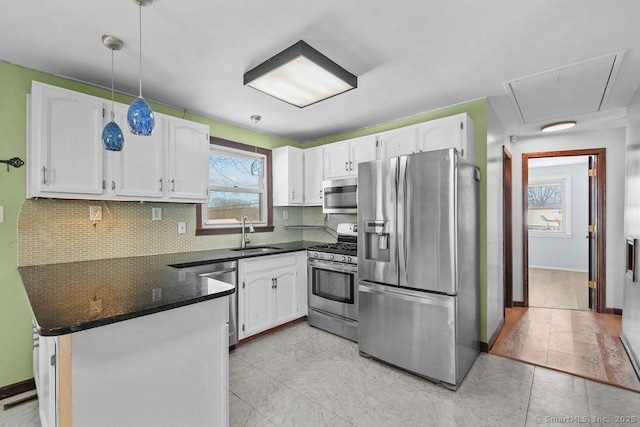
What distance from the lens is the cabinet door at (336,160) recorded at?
11.6ft

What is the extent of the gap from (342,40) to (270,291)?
7.81ft

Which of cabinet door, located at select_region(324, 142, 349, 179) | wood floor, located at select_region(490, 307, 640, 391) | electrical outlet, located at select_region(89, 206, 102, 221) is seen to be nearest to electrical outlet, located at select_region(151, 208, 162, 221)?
electrical outlet, located at select_region(89, 206, 102, 221)

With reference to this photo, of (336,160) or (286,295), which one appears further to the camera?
(336,160)

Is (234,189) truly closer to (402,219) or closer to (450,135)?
(402,219)

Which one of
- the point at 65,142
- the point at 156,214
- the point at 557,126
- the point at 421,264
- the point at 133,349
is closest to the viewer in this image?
the point at 133,349

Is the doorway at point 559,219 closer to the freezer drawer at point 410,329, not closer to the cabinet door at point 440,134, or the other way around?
the cabinet door at point 440,134

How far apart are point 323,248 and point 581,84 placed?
2761mm

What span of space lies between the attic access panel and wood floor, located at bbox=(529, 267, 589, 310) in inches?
105

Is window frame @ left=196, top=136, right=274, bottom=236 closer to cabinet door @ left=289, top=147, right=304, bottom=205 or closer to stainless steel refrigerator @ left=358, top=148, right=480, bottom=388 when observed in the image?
cabinet door @ left=289, top=147, right=304, bottom=205

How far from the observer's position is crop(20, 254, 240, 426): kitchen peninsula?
1109 millimetres

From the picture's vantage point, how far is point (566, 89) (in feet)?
8.47

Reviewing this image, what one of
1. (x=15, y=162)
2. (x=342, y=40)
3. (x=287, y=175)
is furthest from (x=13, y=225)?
(x=342, y=40)

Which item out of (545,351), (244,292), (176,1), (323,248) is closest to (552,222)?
(545,351)

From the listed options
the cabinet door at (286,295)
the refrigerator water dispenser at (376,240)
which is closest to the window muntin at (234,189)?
the cabinet door at (286,295)
